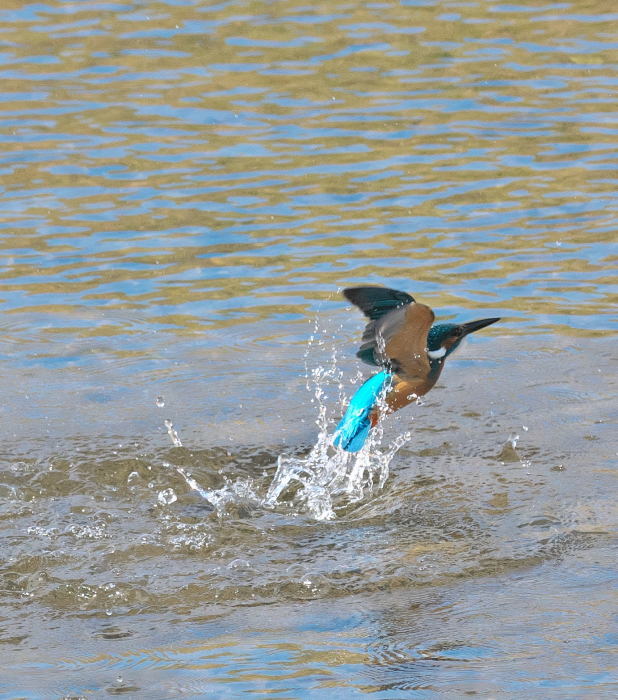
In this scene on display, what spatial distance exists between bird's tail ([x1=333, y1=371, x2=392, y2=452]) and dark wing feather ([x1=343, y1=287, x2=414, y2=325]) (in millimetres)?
411

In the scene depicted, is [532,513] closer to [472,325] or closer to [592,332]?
[472,325]

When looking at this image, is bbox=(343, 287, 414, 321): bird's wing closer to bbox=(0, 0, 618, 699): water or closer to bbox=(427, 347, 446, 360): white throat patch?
bbox=(427, 347, 446, 360): white throat patch

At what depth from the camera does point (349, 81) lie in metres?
10.3

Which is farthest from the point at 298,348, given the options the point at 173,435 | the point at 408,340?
the point at 408,340

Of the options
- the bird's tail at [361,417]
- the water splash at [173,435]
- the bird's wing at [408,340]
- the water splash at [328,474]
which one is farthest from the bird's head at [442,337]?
the water splash at [173,435]

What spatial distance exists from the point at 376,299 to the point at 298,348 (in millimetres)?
1705

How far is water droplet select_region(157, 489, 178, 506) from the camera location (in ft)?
17.7

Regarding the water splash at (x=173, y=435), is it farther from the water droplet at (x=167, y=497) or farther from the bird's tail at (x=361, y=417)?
the bird's tail at (x=361, y=417)

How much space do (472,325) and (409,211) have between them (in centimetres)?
252

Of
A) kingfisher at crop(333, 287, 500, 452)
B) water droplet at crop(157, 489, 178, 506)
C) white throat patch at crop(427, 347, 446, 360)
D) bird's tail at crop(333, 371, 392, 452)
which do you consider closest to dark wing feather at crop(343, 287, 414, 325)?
kingfisher at crop(333, 287, 500, 452)

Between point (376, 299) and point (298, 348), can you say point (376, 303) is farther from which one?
point (298, 348)

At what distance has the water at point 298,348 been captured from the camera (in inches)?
173

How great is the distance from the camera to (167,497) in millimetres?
5434

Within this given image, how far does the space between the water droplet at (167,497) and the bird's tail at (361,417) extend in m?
Answer: 0.75
